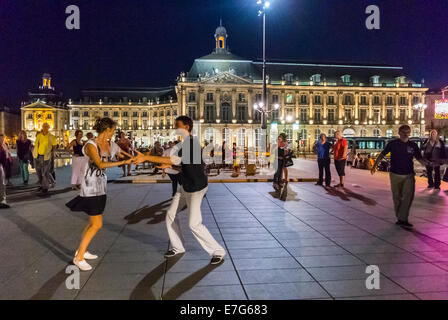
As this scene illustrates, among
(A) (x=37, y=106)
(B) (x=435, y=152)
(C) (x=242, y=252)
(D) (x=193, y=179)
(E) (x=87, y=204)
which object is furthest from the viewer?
(A) (x=37, y=106)

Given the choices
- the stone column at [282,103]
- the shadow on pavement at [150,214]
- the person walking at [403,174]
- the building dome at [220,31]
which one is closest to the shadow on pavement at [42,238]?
the shadow on pavement at [150,214]

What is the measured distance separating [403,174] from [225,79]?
68736 mm

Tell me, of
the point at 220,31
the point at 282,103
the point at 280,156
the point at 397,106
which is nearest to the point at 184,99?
the point at 220,31

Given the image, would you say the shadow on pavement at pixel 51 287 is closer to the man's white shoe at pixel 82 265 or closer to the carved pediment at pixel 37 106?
the man's white shoe at pixel 82 265

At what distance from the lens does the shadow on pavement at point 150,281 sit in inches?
153

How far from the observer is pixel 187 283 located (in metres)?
4.25

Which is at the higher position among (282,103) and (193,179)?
(282,103)

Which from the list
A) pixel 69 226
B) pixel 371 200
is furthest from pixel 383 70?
pixel 69 226

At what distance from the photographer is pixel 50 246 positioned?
5824 millimetres

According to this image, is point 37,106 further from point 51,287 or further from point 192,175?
point 51,287

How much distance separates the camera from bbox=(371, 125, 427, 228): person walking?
7125mm
